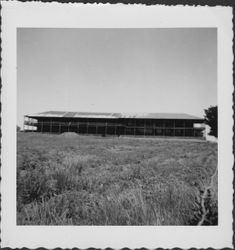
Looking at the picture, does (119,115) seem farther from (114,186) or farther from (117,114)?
(114,186)

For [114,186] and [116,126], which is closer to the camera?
[114,186]

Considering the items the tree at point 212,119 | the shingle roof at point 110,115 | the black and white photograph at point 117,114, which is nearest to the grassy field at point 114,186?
the black and white photograph at point 117,114

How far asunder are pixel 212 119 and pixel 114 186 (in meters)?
2.88

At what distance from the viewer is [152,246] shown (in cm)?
728

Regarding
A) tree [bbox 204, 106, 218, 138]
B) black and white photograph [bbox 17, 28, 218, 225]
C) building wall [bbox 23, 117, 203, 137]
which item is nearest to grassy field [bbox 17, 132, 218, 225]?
black and white photograph [bbox 17, 28, 218, 225]

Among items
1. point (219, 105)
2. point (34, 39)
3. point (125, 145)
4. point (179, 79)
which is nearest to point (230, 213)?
point (219, 105)

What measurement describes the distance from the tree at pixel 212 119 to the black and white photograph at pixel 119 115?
0.03 meters

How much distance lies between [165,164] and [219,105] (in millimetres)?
2414

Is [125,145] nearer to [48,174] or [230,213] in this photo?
[48,174]

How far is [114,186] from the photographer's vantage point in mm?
8281

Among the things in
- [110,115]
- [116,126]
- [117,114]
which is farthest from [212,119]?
[116,126]

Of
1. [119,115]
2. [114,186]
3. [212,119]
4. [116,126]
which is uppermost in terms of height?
[119,115]

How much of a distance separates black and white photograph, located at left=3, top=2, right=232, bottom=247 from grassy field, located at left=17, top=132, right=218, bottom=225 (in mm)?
23

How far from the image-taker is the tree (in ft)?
24.9
